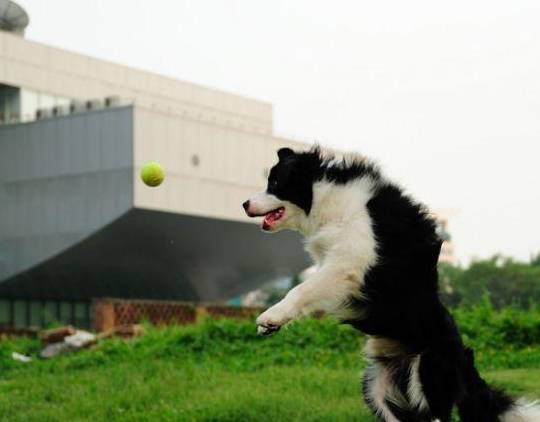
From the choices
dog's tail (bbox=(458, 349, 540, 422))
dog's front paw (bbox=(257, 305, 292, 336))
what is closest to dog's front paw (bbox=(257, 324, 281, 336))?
dog's front paw (bbox=(257, 305, 292, 336))

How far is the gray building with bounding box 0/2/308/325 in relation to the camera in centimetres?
4028

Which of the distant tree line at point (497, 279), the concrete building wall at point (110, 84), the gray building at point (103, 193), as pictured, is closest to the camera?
the gray building at point (103, 193)

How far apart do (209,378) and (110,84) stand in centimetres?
3856

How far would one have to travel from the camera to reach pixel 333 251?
274 inches

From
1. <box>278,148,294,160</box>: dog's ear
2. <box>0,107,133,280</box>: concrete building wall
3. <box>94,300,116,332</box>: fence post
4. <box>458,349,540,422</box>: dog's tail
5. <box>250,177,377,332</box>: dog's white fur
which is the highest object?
<box>0,107,133,280</box>: concrete building wall

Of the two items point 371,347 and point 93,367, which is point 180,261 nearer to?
point 93,367

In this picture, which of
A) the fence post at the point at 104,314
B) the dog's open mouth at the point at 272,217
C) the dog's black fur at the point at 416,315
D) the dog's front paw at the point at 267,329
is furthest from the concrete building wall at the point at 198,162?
the dog's front paw at the point at 267,329

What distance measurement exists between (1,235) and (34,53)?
7.97 metres

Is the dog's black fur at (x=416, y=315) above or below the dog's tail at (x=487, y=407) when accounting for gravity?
above

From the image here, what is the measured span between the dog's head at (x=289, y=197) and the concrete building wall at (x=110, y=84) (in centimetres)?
3509

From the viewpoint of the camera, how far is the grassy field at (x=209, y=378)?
9.74 m

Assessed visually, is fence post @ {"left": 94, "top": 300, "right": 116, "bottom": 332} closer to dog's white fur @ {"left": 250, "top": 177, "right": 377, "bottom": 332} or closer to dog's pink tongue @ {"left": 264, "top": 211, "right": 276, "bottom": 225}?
dog's pink tongue @ {"left": 264, "top": 211, "right": 276, "bottom": 225}

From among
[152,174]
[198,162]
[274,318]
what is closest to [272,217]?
[274,318]

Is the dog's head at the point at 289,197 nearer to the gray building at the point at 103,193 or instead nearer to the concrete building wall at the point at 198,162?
the concrete building wall at the point at 198,162
